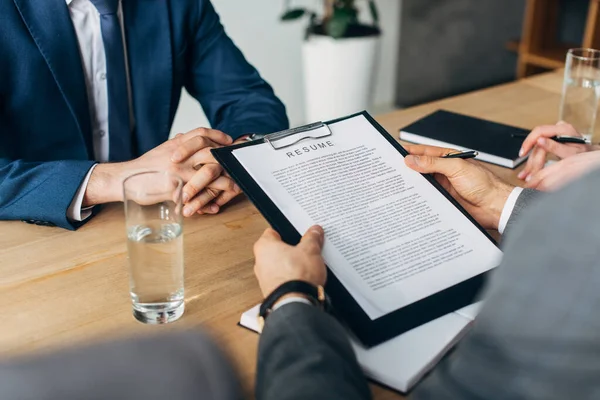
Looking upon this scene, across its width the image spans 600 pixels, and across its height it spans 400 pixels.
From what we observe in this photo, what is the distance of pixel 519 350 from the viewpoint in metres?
Answer: 0.56

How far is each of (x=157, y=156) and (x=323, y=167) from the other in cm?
35

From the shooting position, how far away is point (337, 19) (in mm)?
3184

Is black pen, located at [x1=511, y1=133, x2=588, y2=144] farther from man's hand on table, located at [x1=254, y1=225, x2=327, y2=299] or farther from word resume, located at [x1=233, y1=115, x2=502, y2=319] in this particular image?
man's hand on table, located at [x1=254, y1=225, x2=327, y2=299]

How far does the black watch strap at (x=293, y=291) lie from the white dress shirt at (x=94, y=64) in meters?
0.87

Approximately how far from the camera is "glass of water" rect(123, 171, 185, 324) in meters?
0.86

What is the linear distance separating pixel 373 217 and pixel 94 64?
32.3 inches

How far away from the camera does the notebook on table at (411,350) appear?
0.77m

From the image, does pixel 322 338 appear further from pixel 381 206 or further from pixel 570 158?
pixel 570 158

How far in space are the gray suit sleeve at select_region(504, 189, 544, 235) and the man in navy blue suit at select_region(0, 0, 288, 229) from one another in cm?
47

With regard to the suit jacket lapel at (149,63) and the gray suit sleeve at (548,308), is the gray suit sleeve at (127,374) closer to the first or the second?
the gray suit sleeve at (548,308)

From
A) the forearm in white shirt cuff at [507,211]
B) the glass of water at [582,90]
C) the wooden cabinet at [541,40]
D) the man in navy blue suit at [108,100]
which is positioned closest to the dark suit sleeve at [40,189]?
the man in navy blue suit at [108,100]

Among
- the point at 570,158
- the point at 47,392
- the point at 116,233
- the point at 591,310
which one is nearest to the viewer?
the point at 47,392

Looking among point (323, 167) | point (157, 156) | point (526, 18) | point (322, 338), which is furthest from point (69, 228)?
point (526, 18)

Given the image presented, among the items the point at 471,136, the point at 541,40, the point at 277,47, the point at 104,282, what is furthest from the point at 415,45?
the point at 104,282
